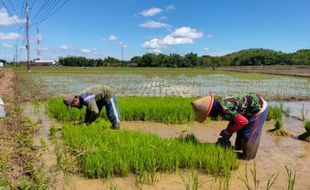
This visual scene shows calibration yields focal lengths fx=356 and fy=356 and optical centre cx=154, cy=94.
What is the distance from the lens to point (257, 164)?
451 centimetres

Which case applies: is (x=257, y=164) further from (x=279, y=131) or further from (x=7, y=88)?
(x=7, y=88)

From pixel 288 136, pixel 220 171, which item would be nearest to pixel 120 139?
pixel 220 171

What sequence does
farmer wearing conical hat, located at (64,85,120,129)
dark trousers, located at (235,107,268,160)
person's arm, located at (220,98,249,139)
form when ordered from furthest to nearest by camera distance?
farmer wearing conical hat, located at (64,85,120,129), dark trousers, located at (235,107,268,160), person's arm, located at (220,98,249,139)

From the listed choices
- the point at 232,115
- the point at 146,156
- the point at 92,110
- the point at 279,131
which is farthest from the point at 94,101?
the point at 279,131

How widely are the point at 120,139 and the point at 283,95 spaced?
9.71 metres

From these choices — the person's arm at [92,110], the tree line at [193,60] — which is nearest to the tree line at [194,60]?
the tree line at [193,60]

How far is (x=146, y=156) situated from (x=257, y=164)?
4.94ft

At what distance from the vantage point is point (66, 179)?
377 cm

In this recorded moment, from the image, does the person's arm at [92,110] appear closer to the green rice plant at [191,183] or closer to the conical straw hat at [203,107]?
the conical straw hat at [203,107]

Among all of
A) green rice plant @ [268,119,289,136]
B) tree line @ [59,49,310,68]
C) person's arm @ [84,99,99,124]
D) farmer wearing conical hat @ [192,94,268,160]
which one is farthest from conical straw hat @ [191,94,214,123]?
tree line @ [59,49,310,68]

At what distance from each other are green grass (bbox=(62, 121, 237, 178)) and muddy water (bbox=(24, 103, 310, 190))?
0.11 m

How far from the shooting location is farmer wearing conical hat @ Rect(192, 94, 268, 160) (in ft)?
14.0

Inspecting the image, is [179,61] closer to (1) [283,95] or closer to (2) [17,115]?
(1) [283,95]

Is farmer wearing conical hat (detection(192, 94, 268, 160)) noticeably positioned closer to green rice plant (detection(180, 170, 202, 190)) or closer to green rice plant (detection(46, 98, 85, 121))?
green rice plant (detection(180, 170, 202, 190))
